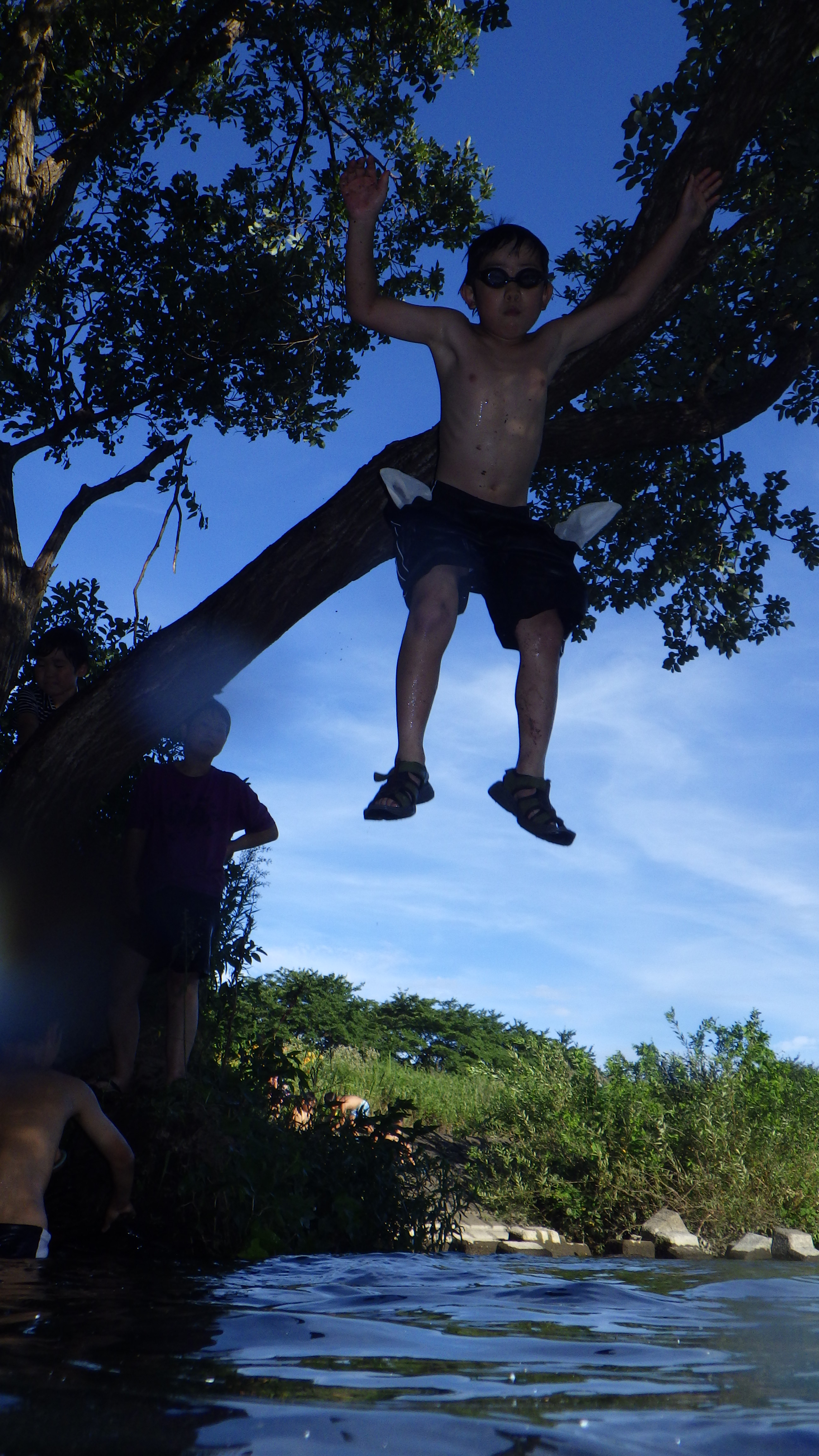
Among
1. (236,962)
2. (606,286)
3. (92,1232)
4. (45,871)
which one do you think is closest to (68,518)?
(45,871)

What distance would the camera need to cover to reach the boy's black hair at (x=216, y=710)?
5.90 m

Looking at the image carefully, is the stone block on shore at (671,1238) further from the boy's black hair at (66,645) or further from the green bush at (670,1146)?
the boy's black hair at (66,645)

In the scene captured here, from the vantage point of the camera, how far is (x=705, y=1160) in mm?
10414

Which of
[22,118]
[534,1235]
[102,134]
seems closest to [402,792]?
[102,134]

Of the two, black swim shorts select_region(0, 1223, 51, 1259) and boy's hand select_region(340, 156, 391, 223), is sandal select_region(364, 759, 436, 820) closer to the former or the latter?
boy's hand select_region(340, 156, 391, 223)

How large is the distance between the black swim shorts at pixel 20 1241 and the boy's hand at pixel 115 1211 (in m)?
0.69

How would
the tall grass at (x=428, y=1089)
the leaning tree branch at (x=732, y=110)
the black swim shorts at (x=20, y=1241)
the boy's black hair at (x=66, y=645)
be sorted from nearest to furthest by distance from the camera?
1. the black swim shorts at (x=20, y=1241)
2. the leaning tree branch at (x=732, y=110)
3. the boy's black hair at (x=66, y=645)
4. the tall grass at (x=428, y=1089)

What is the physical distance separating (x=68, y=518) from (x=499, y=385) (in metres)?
6.24

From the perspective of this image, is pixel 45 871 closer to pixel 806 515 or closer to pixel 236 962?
pixel 236 962

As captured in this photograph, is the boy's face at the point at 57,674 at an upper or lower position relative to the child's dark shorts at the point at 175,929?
upper

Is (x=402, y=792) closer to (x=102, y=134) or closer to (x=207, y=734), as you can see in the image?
(x=207, y=734)

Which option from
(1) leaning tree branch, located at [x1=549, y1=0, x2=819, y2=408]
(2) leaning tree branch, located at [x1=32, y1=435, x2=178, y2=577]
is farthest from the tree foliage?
(1) leaning tree branch, located at [x1=549, y1=0, x2=819, y2=408]

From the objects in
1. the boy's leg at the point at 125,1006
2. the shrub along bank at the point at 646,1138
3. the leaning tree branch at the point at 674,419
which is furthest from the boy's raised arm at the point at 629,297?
the shrub along bank at the point at 646,1138

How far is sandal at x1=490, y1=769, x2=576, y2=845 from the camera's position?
134 inches
